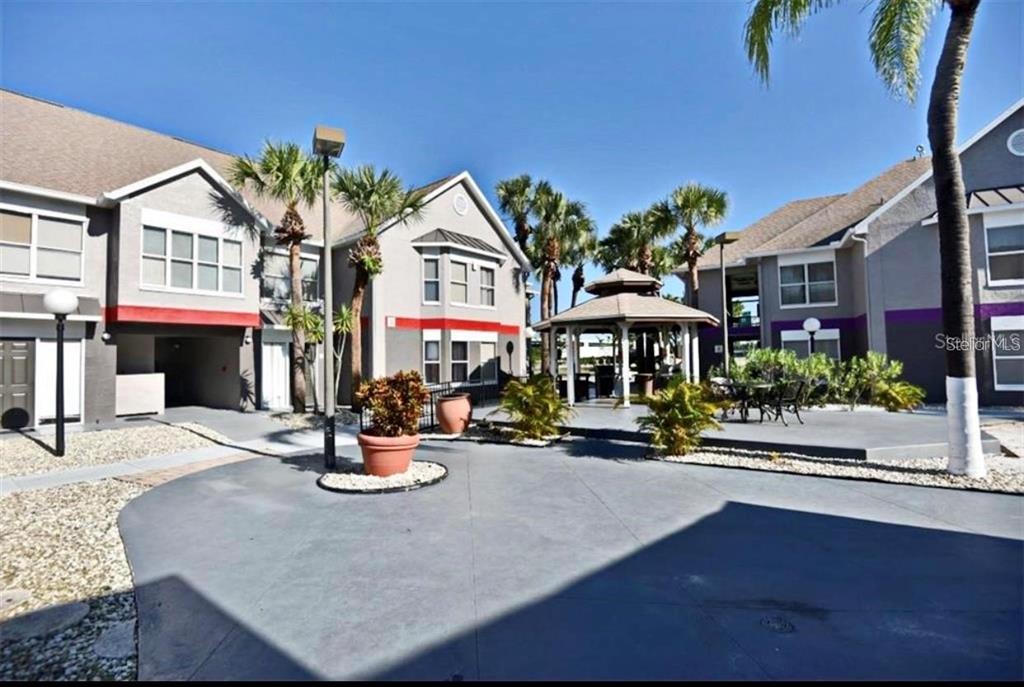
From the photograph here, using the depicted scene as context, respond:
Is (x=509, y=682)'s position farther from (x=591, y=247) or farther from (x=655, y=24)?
(x=591, y=247)

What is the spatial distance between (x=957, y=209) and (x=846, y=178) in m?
20.8

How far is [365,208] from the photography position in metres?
17.4

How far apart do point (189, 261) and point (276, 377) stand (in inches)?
197

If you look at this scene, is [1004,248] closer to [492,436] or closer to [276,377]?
[492,436]

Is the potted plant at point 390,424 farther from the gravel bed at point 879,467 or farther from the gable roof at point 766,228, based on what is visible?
the gable roof at point 766,228

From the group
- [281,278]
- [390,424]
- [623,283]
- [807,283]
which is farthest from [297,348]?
[807,283]

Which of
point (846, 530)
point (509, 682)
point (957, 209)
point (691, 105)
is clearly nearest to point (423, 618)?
point (509, 682)

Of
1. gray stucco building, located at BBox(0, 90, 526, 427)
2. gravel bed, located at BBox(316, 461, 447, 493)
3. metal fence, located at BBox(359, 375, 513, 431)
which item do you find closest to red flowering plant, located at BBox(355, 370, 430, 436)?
gravel bed, located at BBox(316, 461, 447, 493)

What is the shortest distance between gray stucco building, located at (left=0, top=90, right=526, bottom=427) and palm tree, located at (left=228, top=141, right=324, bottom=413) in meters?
0.93

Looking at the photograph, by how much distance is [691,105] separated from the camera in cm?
1579

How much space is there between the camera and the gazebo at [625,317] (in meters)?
15.3

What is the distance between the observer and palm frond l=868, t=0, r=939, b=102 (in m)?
8.35

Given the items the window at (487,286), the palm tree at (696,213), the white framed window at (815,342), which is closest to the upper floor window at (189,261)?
the window at (487,286)

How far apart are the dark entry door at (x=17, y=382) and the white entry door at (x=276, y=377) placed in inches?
239
